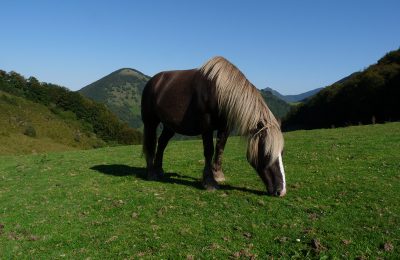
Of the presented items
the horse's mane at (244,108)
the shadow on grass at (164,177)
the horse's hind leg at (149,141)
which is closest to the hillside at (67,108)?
the shadow on grass at (164,177)

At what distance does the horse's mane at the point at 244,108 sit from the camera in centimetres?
750

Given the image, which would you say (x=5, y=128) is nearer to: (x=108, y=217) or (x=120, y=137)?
(x=120, y=137)

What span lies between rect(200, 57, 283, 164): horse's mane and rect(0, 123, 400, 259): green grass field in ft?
1.62

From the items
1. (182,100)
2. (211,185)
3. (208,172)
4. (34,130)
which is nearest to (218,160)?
(208,172)

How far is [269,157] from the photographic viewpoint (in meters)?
7.48

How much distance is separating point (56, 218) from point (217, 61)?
4.46 metres

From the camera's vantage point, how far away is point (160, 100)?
30.7 ft

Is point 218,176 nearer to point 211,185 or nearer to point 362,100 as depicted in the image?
point 211,185

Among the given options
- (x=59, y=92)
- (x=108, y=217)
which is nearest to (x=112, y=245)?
(x=108, y=217)

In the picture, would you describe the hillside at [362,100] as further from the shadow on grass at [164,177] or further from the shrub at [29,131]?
the shrub at [29,131]

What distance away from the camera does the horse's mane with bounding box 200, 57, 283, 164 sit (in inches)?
295

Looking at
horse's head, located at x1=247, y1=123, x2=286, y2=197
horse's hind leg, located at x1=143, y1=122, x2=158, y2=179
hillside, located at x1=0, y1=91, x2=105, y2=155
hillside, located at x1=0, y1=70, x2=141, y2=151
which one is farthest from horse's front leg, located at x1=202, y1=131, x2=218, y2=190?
hillside, located at x1=0, y1=70, x2=141, y2=151

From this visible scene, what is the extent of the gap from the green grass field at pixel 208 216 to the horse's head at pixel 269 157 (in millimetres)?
273

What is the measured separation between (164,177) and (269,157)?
3719mm
